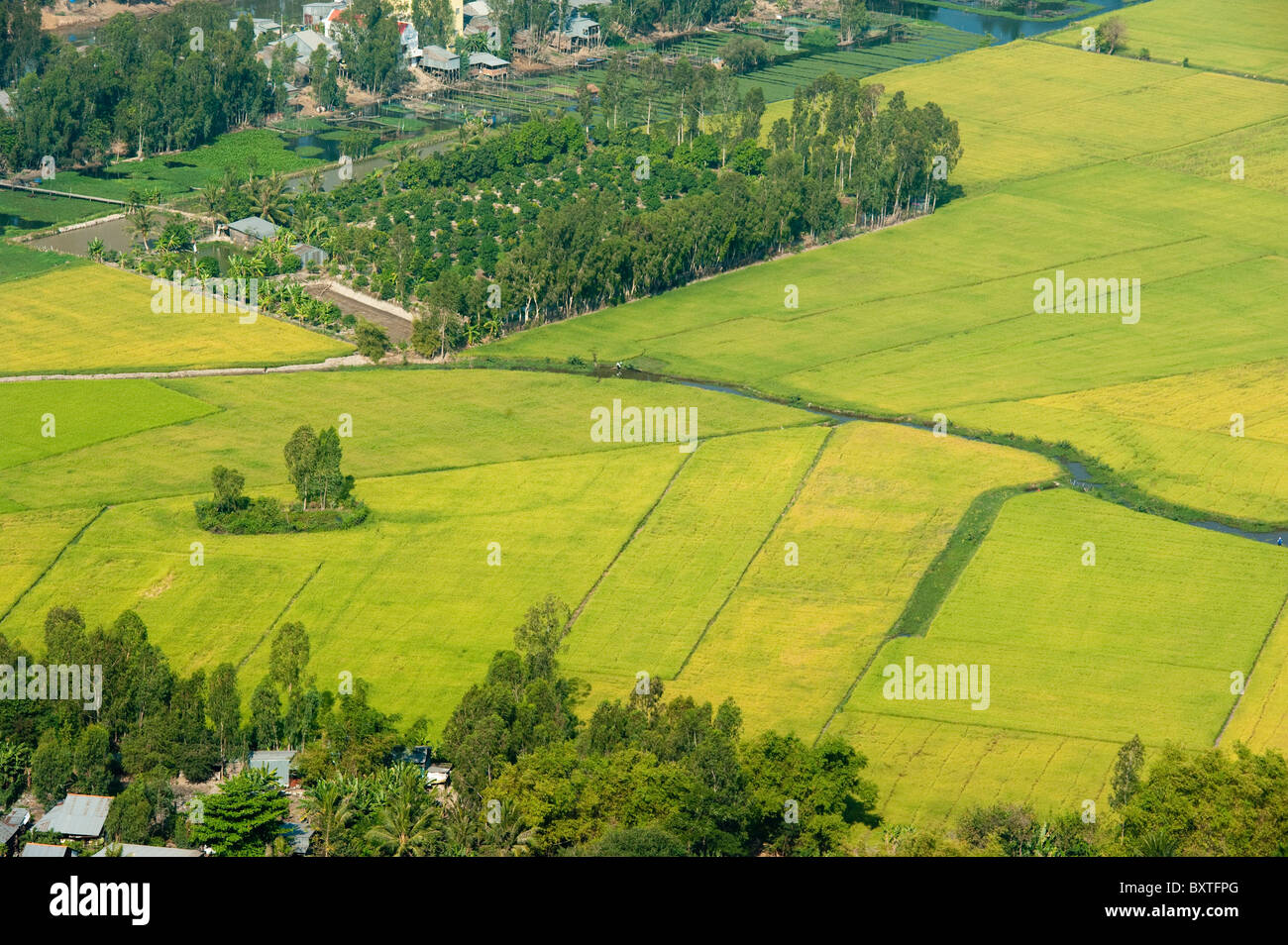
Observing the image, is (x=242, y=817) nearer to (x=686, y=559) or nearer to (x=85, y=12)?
(x=686, y=559)

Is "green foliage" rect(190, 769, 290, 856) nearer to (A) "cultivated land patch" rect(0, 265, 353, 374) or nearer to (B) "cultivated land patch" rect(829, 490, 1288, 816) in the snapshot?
(B) "cultivated land patch" rect(829, 490, 1288, 816)

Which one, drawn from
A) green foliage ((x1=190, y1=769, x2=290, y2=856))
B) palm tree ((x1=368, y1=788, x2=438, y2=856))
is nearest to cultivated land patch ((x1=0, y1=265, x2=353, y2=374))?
green foliage ((x1=190, y1=769, x2=290, y2=856))

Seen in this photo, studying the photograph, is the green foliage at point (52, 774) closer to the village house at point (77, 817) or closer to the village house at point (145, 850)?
the village house at point (77, 817)

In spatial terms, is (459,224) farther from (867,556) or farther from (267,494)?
(867,556)

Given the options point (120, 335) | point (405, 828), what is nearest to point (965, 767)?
point (405, 828)

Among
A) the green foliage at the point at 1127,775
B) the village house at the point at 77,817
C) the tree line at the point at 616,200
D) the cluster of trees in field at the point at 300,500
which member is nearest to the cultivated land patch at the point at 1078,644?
the green foliage at the point at 1127,775

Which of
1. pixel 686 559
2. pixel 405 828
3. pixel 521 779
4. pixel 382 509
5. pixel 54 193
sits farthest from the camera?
pixel 54 193
